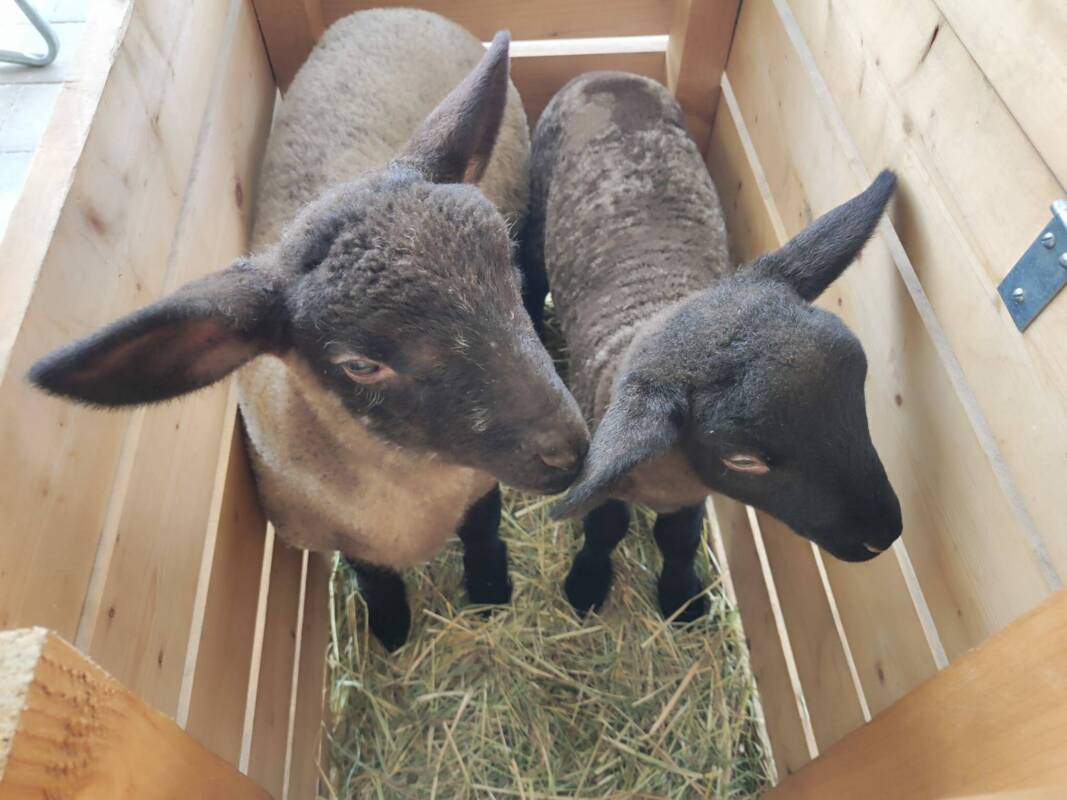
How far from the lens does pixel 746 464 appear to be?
177 cm

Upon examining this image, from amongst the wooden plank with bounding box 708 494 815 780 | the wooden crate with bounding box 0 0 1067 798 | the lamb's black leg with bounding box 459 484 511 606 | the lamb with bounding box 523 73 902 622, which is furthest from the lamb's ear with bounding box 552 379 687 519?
the wooden plank with bounding box 708 494 815 780

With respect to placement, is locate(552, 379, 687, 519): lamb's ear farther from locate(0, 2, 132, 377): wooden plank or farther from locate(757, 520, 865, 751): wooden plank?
locate(0, 2, 132, 377): wooden plank

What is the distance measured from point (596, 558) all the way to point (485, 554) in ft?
1.23

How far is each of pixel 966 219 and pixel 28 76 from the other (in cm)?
353

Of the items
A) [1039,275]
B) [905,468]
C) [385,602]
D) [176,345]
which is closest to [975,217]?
[1039,275]

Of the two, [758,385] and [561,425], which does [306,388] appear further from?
[758,385]

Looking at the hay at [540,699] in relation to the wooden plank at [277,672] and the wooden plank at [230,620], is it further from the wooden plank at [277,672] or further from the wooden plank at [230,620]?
the wooden plank at [230,620]

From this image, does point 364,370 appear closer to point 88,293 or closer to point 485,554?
point 88,293

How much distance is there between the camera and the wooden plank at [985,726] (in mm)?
933

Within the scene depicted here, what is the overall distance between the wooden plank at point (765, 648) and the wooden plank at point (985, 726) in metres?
0.88

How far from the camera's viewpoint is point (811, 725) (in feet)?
7.47

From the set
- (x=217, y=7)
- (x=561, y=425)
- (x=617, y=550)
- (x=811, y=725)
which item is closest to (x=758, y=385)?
(x=561, y=425)

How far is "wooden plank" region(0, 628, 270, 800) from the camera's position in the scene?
0.65 metres

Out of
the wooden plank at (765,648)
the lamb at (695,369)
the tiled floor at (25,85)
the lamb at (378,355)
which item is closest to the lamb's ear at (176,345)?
the lamb at (378,355)
